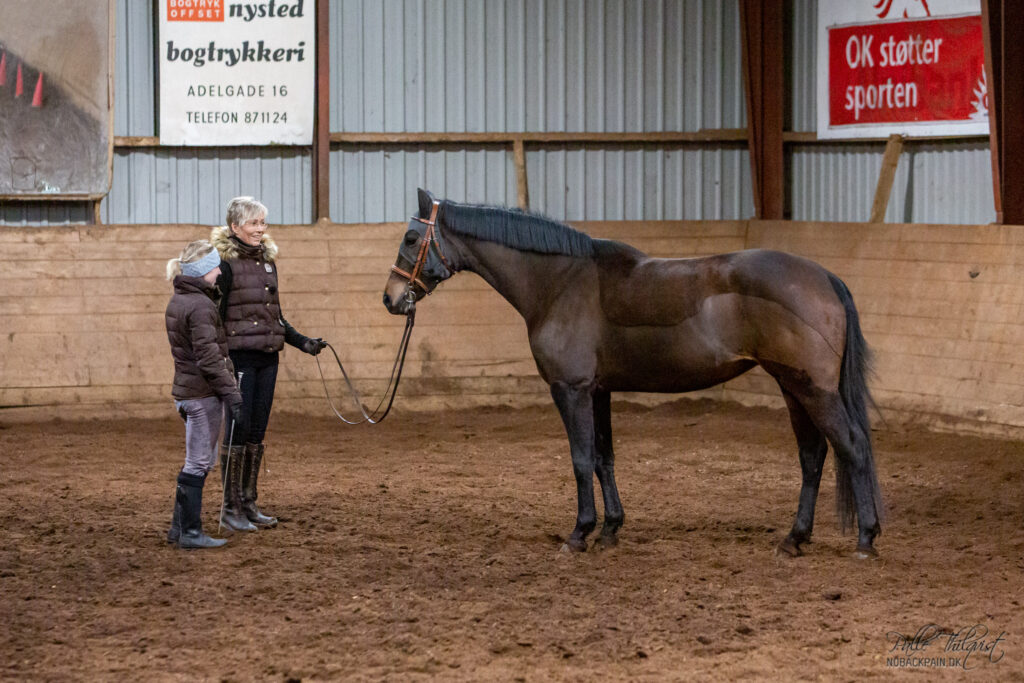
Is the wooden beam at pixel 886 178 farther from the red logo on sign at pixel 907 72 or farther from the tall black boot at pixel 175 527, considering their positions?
the tall black boot at pixel 175 527

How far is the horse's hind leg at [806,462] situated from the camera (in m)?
5.36

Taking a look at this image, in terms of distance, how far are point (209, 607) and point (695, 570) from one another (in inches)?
80.1

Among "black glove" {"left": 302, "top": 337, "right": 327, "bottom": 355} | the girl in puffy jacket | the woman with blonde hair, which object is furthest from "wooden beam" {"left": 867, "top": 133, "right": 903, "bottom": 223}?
the girl in puffy jacket

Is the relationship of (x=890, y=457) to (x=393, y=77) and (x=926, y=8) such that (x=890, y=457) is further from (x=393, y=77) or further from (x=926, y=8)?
(x=393, y=77)

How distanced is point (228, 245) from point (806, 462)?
2.91 meters

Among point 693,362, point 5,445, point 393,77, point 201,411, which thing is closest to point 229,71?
point 393,77

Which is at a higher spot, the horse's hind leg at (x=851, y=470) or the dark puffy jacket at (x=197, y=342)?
the dark puffy jacket at (x=197, y=342)

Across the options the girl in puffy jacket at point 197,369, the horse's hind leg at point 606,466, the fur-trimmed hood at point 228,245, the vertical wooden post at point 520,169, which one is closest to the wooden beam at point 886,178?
the vertical wooden post at point 520,169

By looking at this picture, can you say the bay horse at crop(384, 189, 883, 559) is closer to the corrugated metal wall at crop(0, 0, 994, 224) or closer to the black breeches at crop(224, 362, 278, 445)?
the black breeches at crop(224, 362, 278, 445)

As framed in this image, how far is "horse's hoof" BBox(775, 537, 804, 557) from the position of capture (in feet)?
17.3

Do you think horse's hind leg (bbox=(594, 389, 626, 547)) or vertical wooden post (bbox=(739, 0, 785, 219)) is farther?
vertical wooden post (bbox=(739, 0, 785, 219))

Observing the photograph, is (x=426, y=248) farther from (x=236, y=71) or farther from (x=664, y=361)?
(x=236, y=71)

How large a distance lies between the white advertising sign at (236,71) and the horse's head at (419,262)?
4.66 metres

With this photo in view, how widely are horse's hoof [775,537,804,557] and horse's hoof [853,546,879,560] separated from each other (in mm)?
249
